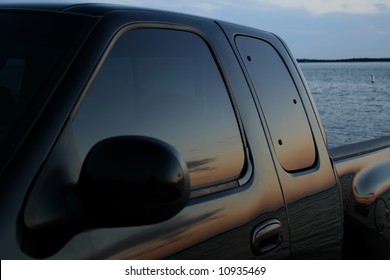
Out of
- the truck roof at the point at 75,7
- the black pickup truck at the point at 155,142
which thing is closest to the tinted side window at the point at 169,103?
A: the black pickup truck at the point at 155,142

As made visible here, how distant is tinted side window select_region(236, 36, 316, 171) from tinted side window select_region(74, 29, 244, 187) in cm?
31

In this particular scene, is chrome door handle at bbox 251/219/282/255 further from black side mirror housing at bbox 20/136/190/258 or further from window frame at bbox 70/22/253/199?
black side mirror housing at bbox 20/136/190/258

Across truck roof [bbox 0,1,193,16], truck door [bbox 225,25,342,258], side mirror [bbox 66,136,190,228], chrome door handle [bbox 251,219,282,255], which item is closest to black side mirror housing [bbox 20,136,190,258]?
side mirror [bbox 66,136,190,228]

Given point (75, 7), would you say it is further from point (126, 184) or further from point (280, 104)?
point (280, 104)

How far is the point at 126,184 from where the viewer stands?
171 centimetres

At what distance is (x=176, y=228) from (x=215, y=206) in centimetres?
28

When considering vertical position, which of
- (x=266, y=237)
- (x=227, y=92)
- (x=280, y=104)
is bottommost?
(x=266, y=237)

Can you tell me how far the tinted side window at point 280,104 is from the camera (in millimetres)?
3027

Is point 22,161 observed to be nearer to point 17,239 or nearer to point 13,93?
point 17,239

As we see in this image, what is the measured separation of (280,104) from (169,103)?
922 millimetres

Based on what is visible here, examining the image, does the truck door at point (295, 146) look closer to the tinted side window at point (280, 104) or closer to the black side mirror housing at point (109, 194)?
the tinted side window at point (280, 104)

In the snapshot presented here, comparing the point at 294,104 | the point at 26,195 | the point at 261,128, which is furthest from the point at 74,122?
the point at 294,104

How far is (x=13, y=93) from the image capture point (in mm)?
2141

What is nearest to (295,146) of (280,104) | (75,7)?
(280,104)
